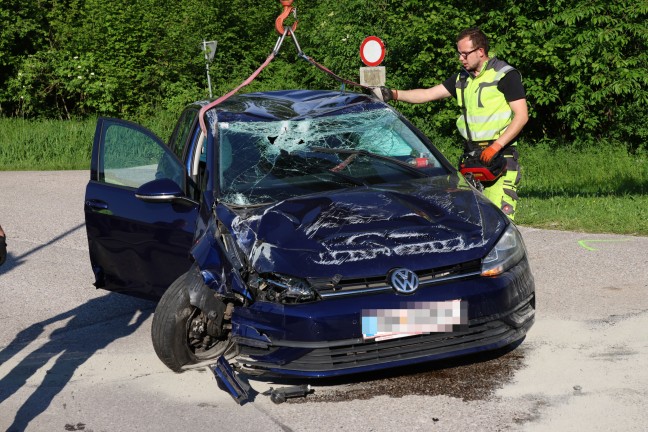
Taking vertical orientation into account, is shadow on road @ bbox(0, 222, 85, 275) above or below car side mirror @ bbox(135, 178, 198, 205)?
below

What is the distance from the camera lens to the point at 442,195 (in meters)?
6.09

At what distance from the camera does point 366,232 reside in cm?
552

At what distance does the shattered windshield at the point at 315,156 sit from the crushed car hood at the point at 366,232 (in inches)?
11.6

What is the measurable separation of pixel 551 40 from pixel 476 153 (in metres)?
13.6

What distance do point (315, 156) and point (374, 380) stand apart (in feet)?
5.14

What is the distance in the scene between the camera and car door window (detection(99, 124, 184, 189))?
22.8ft

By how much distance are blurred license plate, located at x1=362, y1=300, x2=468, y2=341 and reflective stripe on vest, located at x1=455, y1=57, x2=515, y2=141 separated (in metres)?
2.24

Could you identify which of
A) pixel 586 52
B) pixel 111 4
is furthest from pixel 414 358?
pixel 111 4

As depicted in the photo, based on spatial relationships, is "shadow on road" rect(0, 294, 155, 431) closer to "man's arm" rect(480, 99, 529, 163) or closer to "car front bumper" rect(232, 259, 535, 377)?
"car front bumper" rect(232, 259, 535, 377)

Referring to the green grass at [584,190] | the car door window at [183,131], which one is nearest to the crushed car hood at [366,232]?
the car door window at [183,131]

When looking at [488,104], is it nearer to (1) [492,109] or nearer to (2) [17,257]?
(1) [492,109]

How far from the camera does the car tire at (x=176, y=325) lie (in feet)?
19.7

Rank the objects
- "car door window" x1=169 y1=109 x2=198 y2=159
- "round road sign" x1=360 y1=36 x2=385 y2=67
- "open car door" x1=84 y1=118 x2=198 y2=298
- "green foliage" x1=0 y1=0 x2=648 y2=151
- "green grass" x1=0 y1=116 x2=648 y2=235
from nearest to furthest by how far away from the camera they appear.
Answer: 1. "open car door" x1=84 y1=118 x2=198 y2=298
2. "car door window" x1=169 y1=109 x2=198 y2=159
3. "green grass" x1=0 y1=116 x2=648 y2=235
4. "round road sign" x1=360 y1=36 x2=385 y2=67
5. "green foliage" x1=0 y1=0 x2=648 y2=151

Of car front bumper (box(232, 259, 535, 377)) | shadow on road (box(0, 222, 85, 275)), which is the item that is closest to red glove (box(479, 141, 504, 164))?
car front bumper (box(232, 259, 535, 377))
